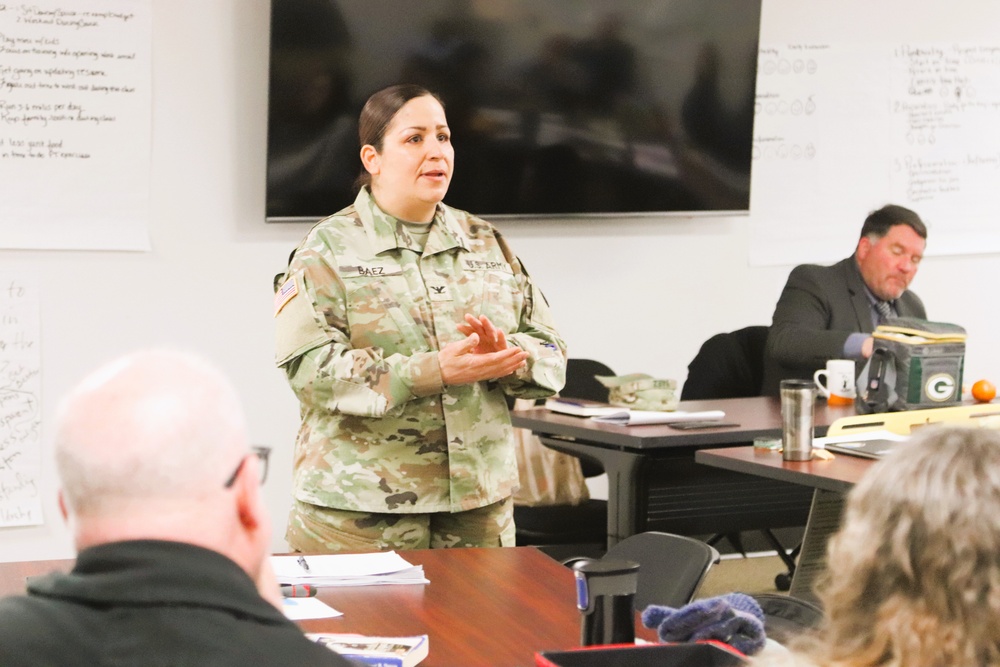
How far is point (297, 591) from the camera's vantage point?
232 cm

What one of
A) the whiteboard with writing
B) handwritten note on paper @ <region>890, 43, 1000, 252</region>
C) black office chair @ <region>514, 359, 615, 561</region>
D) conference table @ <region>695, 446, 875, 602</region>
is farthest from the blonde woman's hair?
handwritten note on paper @ <region>890, 43, 1000, 252</region>

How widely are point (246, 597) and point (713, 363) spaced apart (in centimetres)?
401

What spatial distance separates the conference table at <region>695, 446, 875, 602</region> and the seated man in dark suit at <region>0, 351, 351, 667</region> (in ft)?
5.44

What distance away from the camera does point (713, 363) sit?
5.07 metres

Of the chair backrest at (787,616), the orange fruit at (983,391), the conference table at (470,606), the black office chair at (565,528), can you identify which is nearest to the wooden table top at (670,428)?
the black office chair at (565,528)

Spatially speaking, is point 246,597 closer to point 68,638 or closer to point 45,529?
point 68,638

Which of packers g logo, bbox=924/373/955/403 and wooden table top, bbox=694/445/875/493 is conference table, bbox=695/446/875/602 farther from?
packers g logo, bbox=924/373/955/403

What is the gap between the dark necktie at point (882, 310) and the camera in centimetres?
522

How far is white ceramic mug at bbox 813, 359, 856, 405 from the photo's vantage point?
14.8 feet

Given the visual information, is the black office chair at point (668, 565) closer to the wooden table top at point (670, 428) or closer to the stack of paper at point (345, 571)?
the stack of paper at point (345, 571)

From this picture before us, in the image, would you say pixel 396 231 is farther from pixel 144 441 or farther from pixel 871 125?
pixel 871 125

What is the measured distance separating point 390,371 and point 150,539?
1.70 metres

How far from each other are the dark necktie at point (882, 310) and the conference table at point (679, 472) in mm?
901

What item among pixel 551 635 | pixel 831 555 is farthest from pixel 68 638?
pixel 551 635
